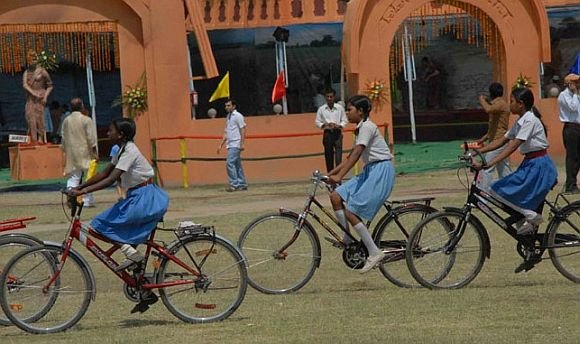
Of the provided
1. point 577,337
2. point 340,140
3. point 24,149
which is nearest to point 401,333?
→ point 577,337

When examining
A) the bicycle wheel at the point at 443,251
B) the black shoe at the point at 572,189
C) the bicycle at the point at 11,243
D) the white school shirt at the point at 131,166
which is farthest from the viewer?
the black shoe at the point at 572,189

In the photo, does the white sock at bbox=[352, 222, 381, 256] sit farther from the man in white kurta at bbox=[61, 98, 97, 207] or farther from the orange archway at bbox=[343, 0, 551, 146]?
the orange archway at bbox=[343, 0, 551, 146]

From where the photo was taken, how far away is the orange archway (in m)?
24.5

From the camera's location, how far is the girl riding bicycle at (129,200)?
385 inches

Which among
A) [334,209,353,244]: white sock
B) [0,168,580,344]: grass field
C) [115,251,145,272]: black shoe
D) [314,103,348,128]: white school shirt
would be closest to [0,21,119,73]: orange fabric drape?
[314,103,348,128]: white school shirt

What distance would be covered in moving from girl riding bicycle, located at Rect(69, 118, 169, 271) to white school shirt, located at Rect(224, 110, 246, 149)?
492 inches

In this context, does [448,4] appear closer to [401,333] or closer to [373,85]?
[373,85]

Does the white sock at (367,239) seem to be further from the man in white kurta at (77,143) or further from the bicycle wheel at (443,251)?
the man in white kurta at (77,143)

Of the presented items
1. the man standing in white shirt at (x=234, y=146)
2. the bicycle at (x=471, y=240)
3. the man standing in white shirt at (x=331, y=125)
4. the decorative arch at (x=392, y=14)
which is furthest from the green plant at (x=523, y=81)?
the bicycle at (x=471, y=240)

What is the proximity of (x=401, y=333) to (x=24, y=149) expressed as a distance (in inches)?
674

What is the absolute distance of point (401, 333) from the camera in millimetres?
9133

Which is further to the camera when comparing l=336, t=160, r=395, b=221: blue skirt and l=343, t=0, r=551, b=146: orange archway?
l=343, t=0, r=551, b=146: orange archway

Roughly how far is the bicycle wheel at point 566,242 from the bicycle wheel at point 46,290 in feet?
12.7

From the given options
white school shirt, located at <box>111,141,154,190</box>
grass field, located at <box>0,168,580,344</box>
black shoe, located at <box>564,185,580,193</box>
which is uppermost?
white school shirt, located at <box>111,141,154,190</box>
